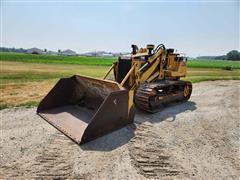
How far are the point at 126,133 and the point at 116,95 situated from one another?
2.94 ft

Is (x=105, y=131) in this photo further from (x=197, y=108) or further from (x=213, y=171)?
(x=197, y=108)

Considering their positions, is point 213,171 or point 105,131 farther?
point 105,131

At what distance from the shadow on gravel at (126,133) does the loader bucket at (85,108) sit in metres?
0.12

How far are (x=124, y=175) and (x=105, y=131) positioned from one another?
128 cm

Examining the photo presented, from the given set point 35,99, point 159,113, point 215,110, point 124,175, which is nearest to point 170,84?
point 159,113

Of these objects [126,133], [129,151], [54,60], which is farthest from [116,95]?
[54,60]

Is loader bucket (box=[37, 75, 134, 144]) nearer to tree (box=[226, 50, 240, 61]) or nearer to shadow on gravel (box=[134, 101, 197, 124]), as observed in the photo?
shadow on gravel (box=[134, 101, 197, 124])

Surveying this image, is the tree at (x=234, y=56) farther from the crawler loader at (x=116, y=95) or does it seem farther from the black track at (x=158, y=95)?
the crawler loader at (x=116, y=95)

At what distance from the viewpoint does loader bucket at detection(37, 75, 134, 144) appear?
3.97 meters

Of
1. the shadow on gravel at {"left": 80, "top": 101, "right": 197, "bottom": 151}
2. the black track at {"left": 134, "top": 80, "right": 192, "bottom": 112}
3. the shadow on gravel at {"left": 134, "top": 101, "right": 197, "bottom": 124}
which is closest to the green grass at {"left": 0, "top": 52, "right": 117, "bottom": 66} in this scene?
the black track at {"left": 134, "top": 80, "right": 192, "bottom": 112}

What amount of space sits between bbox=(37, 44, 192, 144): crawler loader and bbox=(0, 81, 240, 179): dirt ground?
26 cm

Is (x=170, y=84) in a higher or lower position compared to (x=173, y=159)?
higher

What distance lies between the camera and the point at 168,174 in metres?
3.05

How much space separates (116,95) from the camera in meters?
4.19
